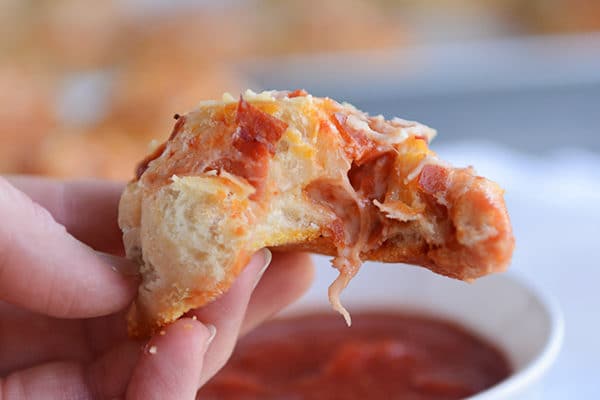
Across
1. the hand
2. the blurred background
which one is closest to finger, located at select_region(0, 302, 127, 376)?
the hand

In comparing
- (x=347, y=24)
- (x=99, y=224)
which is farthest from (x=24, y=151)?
(x=347, y=24)

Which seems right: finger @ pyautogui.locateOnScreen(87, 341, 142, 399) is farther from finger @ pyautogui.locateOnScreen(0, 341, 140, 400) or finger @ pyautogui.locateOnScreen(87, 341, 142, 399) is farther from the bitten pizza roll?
the bitten pizza roll

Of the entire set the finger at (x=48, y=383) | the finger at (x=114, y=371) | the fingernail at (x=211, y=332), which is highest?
the fingernail at (x=211, y=332)

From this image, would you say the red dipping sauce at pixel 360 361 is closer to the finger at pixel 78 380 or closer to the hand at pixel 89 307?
the hand at pixel 89 307

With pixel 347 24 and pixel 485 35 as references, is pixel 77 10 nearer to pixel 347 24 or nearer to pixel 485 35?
pixel 347 24

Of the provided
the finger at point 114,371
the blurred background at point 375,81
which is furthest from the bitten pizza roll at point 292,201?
the blurred background at point 375,81
